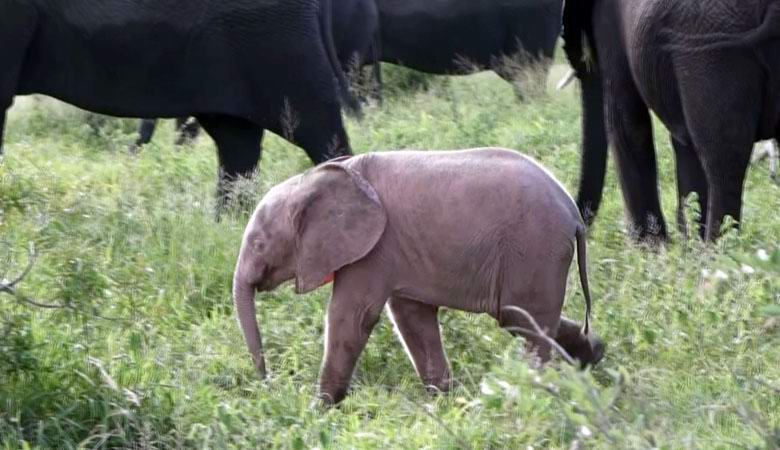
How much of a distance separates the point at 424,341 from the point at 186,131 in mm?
6654

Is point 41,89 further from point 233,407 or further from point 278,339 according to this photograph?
point 233,407

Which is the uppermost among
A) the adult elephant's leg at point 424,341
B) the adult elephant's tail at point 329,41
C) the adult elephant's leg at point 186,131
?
the adult elephant's tail at point 329,41

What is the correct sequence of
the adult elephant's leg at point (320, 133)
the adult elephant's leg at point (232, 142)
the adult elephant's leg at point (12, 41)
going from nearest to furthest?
the adult elephant's leg at point (12, 41), the adult elephant's leg at point (320, 133), the adult elephant's leg at point (232, 142)

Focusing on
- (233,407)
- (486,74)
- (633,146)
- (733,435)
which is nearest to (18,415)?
(233,407)

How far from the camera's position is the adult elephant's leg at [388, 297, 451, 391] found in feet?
17.7

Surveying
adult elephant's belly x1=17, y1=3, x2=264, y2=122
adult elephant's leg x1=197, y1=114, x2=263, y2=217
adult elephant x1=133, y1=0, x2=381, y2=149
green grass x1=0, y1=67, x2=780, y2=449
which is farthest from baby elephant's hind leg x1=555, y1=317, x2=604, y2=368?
adult elephant x1=133, y1=0, x2=381, y2=149

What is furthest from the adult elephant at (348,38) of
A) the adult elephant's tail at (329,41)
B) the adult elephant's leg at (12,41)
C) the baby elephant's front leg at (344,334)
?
the baby elephant's front leg at (344,334)

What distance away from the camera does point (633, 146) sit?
7.28 metres

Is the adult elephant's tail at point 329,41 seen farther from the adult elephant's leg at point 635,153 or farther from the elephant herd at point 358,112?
the adult elephant's leg at point 635,153

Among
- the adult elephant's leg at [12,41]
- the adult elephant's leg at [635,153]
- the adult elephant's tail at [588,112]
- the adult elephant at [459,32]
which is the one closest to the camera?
the adult elephant's leg at [635,153]

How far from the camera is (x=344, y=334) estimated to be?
17.1ft

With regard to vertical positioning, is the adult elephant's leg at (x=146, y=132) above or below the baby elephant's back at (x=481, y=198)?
below

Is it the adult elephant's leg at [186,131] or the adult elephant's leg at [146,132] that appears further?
the adult elephant's leg at [146,132]

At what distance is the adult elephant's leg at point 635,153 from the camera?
7.18 m
